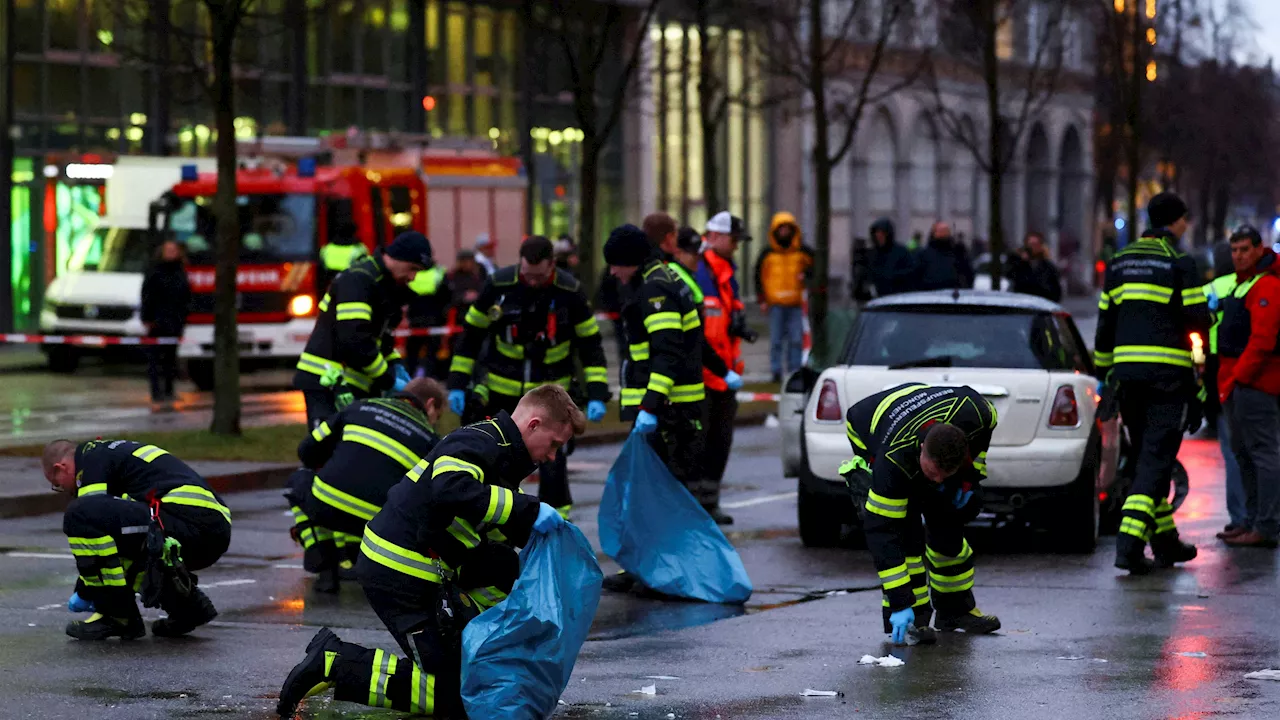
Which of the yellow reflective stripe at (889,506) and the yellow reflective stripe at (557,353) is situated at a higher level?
the yellow reflective stripe at (557,353)

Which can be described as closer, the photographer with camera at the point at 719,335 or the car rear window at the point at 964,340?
the car rear window at the point at 964,340

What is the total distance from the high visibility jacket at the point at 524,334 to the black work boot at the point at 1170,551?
2.95 metres

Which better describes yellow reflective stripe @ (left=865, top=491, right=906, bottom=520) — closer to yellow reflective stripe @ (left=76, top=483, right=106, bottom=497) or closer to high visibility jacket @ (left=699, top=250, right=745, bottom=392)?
yellow reflective stripe @ (left=76, top=483, right=106, bottom=497)

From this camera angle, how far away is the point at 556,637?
6.98 m

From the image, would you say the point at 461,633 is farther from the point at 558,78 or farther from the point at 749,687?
the point at 558,78

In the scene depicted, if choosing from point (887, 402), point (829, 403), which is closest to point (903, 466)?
point (887, 402)

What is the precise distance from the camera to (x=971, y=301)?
480 inches

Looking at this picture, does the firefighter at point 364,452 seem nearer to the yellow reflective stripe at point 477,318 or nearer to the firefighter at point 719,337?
the yellow reflective stripe at point 477,318

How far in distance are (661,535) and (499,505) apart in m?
3.49

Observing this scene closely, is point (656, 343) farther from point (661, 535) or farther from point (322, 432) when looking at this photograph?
point (322, 432)

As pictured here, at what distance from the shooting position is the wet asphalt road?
759 centimetres

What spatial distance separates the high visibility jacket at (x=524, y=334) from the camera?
37.4 feet

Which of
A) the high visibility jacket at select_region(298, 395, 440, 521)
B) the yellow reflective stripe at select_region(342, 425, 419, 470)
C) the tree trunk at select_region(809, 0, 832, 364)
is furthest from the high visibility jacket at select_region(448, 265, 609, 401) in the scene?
the tree trunk at select_region(809, 0, 832, 364)

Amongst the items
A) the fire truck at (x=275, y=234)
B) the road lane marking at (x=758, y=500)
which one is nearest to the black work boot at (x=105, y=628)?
the road lane marking at (x=758, y=500)
